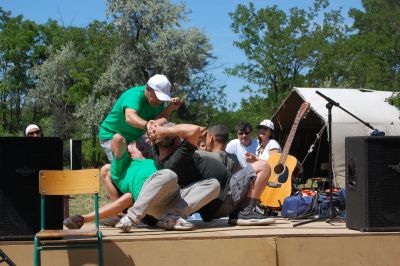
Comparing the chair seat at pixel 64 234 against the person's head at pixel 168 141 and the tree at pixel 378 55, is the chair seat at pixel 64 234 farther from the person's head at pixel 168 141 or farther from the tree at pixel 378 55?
the tree at pixel 378 55

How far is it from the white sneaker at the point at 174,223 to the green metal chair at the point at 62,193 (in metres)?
0.69

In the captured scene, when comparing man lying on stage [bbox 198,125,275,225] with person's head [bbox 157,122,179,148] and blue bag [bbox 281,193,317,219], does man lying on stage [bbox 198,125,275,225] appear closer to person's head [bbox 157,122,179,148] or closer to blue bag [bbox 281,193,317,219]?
person's head [bbox 157,122,179,148]

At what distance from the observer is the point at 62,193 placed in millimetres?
4566

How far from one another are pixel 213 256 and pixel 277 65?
90.7 ft

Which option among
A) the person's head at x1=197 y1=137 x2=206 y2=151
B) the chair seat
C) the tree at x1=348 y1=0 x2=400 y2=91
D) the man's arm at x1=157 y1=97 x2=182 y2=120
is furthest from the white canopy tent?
the tree at x1=348 y1=0 x2=400 y2=91

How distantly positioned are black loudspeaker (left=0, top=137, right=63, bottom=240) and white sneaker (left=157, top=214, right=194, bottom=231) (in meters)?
0.81

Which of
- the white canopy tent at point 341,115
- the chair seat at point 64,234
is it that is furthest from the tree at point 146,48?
the chair seat at point 64,234

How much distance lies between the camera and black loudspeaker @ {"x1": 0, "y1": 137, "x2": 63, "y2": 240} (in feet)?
15.2

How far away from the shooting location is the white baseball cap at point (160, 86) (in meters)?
5.23

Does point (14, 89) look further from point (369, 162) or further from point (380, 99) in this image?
point (369, 162)

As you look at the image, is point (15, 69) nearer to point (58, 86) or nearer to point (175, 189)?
point (58, 86)

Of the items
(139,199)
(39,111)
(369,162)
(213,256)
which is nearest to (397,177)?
(369,162)

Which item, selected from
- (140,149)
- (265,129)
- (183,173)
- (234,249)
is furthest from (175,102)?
(265,129)

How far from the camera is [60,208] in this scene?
4711mm
